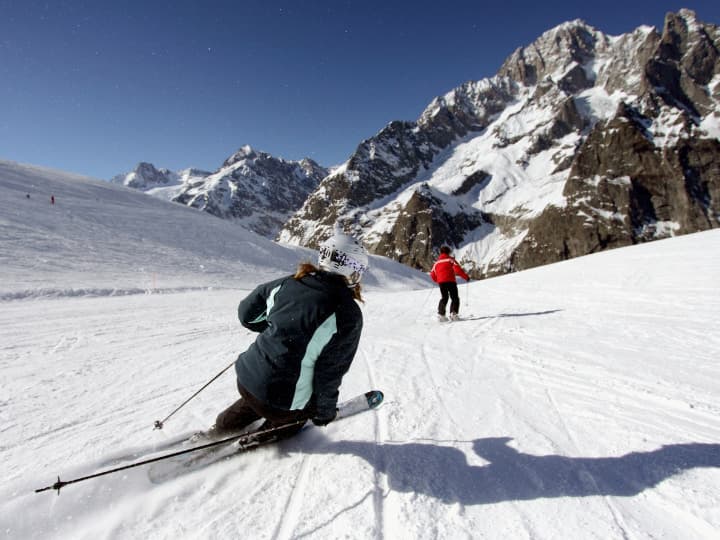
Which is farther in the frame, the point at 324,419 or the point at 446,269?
the point at 446,269

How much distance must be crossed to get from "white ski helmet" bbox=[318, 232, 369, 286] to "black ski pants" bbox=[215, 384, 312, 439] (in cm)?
115

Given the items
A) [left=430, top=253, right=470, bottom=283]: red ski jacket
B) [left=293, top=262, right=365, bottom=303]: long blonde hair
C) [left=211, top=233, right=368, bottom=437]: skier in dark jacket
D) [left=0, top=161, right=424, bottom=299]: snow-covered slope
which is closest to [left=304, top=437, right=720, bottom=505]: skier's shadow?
[left=211, top=233, right=368, bottom=437]: skier in dark jacket

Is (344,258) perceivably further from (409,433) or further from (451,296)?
(451,296)

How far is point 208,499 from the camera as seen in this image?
261 centimetres

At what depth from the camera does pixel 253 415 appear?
310cm

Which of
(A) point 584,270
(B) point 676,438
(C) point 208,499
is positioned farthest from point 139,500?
(A) point 584,270

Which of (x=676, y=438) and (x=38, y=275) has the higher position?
(x=676, y=438)

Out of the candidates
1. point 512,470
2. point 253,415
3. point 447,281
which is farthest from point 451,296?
point 253,415

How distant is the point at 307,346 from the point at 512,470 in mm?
1974

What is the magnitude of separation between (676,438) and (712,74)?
280 m

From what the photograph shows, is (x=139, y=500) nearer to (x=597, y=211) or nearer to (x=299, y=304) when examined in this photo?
(x=299, y=304)

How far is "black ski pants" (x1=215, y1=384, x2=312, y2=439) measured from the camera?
9.41ft

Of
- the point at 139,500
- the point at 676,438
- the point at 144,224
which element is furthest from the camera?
the point at 144,224

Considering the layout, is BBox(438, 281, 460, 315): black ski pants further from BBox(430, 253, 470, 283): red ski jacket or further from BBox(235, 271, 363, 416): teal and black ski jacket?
BBox(235, 271, 363, 416): teal and black ski jacket
